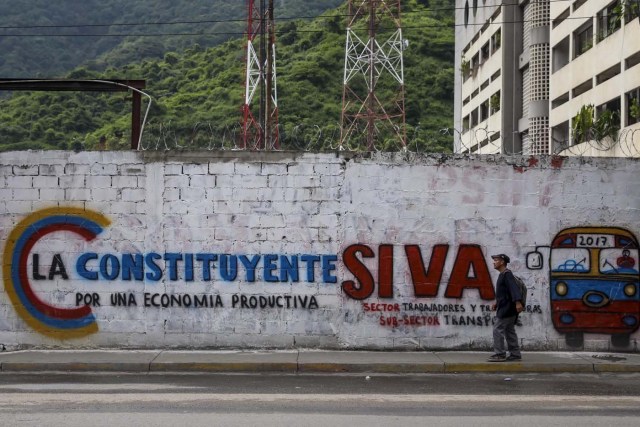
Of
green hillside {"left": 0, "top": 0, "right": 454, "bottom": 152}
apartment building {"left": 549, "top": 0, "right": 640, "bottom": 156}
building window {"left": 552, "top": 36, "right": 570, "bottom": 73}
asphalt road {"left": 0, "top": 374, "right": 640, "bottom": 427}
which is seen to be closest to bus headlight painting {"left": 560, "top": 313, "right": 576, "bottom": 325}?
asphalt road {"left": 0, "top": 374, "right": 640, "bottom": 427}

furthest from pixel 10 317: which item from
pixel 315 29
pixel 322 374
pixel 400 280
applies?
pixel 315 29

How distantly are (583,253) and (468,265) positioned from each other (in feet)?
6.16

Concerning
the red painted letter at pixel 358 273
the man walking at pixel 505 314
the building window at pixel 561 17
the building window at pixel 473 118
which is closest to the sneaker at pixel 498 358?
the man walking at pixel 505 314

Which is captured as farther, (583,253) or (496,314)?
(583,253)

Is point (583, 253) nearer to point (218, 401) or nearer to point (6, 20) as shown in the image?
point (218, 401)

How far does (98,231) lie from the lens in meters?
14.7

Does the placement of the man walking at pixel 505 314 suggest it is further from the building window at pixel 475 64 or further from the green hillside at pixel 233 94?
the building window at pixel 475 64

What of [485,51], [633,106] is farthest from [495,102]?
[633,106]

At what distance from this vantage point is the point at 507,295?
13.5m

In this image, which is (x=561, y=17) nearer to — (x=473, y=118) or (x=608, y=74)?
(x=608, y=74)

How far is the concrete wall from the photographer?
14.6m

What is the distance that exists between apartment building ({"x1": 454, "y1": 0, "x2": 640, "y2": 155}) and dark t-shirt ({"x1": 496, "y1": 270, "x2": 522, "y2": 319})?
759 inches

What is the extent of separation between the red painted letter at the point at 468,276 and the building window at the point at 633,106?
23.2 m

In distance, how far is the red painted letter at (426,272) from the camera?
14664mm
